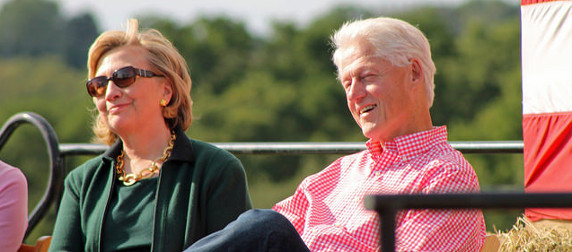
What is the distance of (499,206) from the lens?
1299 mm

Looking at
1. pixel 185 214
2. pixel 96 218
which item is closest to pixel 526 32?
pixel 185 214

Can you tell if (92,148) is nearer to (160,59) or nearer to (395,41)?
(160,59)

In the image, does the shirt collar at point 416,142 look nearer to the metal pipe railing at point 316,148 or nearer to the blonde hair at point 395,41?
the blonde hair at point 395,41

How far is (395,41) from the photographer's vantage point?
9.04 feet

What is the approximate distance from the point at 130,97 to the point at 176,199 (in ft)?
1.56

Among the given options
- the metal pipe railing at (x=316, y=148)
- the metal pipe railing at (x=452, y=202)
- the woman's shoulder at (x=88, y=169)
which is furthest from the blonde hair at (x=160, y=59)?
the metal pipe railing at (x=452, y=202)

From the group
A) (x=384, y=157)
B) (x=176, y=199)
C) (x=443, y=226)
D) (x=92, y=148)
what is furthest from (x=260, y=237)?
(x=92, y=148)

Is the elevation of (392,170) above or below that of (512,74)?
above

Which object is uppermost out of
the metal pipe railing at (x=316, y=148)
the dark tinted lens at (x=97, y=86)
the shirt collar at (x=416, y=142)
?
the dark tinted lens at (x=97, y=86)

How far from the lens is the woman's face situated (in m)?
3.29

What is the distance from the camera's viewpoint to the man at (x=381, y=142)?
8.57ft

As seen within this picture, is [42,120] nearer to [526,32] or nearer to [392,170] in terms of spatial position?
[392,170]

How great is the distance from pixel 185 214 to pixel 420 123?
91cm

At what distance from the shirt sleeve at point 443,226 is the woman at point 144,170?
2.65 feet
